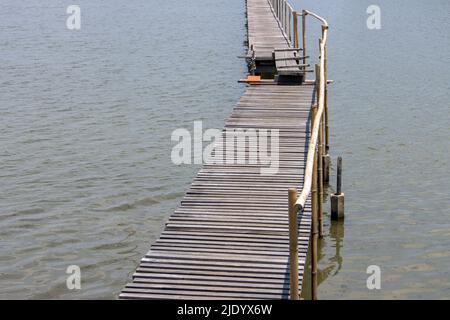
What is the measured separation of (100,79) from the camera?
32.6 meters

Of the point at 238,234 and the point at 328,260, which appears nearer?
the point at 238,234

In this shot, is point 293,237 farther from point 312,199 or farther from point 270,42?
point 270,42

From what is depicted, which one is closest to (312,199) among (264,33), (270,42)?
(270,42)

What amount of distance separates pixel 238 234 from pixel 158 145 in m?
9.95

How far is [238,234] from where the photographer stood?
14578mm

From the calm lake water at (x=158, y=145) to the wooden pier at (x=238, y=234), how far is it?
5.85 ft

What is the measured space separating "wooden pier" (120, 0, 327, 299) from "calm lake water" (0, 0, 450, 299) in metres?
1.78

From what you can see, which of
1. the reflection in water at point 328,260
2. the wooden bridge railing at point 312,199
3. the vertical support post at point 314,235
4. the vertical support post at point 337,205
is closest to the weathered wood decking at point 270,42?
the wooden bridge railing at point 312,199

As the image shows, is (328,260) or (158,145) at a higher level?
(158,145)

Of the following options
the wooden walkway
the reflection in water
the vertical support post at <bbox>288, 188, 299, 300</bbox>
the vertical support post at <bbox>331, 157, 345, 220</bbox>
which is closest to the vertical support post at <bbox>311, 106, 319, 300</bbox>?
the reflection in water

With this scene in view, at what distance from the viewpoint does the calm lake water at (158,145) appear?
16.5m

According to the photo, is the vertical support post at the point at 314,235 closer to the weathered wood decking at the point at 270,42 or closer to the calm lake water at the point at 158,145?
the calm lake water at the point at 158,145

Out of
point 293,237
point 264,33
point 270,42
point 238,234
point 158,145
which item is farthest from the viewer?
point 264,33

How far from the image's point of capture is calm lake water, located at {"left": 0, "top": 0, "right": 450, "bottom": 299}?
16516mm
